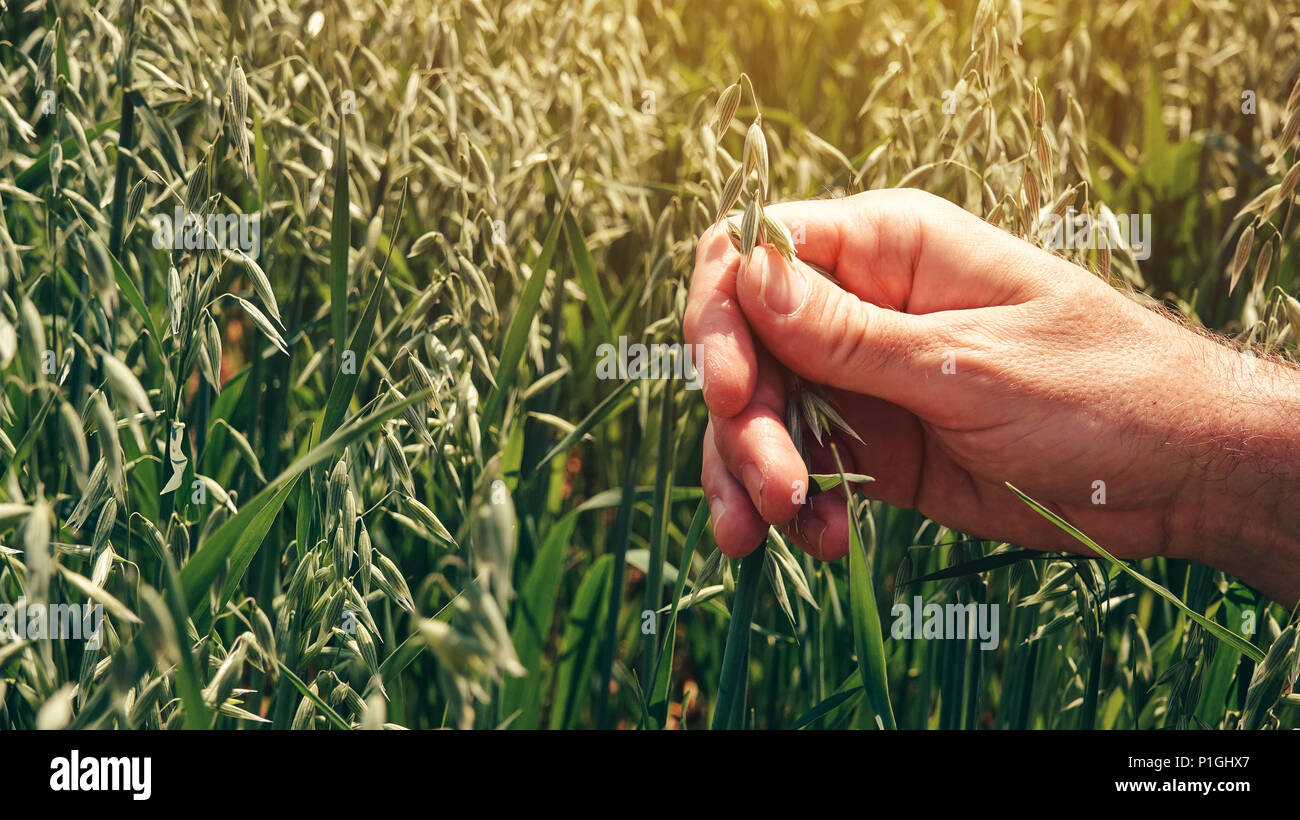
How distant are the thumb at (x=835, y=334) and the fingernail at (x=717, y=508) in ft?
0.53

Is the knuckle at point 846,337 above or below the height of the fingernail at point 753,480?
above

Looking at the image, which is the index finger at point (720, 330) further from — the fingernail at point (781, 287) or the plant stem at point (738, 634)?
the plant stem at point (738, 634)

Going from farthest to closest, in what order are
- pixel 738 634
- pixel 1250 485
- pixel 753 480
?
pixel 1250 485 < pixel 753 480 < pixel 738 634

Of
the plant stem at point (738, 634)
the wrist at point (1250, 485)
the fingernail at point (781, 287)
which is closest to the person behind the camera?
the plant stem at point (738, 634)

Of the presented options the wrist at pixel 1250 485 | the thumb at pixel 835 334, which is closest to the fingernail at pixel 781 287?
the thumb at pixel 835 334

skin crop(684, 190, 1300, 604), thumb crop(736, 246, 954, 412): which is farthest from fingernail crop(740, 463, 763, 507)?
thumb crop(736, 246, 954, 412)

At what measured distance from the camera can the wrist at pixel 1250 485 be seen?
112 cm

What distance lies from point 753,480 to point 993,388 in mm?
300

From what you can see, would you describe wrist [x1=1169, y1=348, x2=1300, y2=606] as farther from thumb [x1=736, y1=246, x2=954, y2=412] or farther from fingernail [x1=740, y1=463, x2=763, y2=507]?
fingernail [x1=740, y1=463, x2=763, y2=507]

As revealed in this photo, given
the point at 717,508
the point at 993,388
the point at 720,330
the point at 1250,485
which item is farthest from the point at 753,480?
the point at 1250,485

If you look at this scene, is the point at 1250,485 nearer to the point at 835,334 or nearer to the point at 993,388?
the point at 993,388

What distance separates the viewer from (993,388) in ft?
3.46
